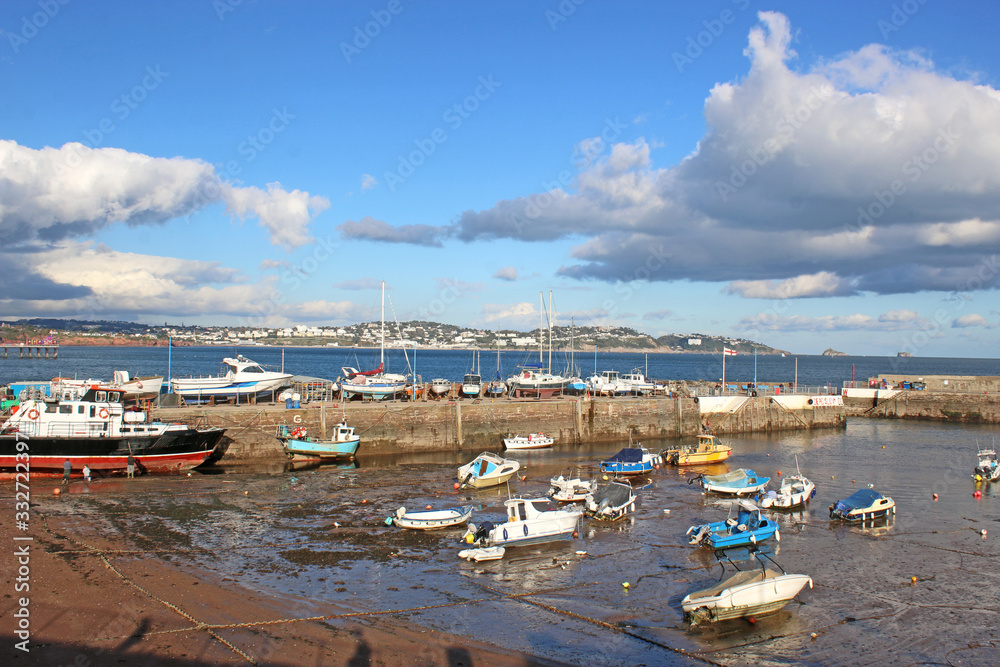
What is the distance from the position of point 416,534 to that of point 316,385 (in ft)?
88.9

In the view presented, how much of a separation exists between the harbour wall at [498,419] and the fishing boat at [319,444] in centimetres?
154

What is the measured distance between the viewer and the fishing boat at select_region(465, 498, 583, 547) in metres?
20.4

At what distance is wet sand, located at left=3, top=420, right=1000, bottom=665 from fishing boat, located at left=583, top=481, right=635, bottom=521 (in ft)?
1.91

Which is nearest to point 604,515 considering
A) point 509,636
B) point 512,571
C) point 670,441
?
point 512,571

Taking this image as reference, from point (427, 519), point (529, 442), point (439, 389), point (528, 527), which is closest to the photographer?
point (528, 527)

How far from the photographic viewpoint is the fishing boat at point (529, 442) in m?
39.0

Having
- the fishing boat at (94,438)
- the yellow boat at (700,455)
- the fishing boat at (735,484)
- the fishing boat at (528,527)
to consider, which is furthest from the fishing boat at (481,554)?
the yellow boat at (700,455)

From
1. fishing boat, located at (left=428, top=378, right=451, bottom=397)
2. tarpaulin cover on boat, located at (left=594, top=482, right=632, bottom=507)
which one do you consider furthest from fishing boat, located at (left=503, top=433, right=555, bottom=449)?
tarpaulin cover on boat, located at (left=594, top=482, right=632, bottom=507)

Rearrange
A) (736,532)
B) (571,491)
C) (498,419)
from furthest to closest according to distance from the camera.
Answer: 1. (498,419)
2. (571,491)
3. (736,532)

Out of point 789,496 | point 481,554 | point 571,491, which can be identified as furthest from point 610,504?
point 789,496

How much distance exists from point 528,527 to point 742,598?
7338mm

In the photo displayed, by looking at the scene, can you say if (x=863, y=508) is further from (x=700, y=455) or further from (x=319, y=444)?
(x=319, y=444)

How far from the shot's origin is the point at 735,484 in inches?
1129

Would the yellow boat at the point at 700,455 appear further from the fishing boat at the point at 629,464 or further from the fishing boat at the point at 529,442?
the fishing boat at the point at 529,442
